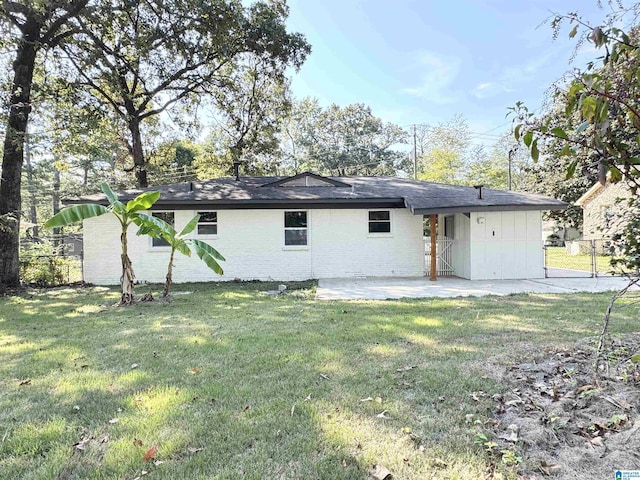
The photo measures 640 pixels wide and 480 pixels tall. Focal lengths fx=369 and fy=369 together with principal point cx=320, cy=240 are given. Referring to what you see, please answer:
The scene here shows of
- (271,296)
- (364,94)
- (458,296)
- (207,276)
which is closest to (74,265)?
(207,276)

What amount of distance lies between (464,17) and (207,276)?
39.1 feet

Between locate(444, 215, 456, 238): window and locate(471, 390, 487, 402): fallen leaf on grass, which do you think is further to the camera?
locate(444, 215, 456, 238): window

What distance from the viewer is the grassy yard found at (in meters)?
2.49

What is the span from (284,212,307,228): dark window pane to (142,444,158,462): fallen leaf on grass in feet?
35.1

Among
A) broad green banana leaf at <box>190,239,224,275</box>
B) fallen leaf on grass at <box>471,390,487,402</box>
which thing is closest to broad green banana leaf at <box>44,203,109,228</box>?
broad green banana leaf at <box>190,239,224,275</box>

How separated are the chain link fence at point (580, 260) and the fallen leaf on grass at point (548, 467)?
230cm

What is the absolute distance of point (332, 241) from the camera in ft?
42.9

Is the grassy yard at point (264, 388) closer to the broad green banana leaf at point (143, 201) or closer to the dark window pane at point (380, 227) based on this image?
the broad green banana leaf at point (143, 201)

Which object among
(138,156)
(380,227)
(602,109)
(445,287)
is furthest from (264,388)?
(138,156)

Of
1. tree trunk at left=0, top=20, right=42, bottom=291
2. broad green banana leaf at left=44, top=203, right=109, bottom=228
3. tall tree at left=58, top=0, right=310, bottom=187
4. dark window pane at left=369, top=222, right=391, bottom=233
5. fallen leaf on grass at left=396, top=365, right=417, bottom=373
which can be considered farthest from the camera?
tall tree at left=58, top=0, right=310, bottom=187

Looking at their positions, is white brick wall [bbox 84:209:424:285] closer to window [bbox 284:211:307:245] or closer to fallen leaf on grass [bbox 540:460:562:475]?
window [bbox 284:211:307:245]

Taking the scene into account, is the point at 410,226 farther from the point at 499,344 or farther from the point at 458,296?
the point at 499,344

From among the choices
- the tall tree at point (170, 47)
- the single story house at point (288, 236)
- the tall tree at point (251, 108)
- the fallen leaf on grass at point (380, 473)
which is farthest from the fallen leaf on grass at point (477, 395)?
the tall tree at point (251, 108)

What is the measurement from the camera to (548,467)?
7.60 feet
